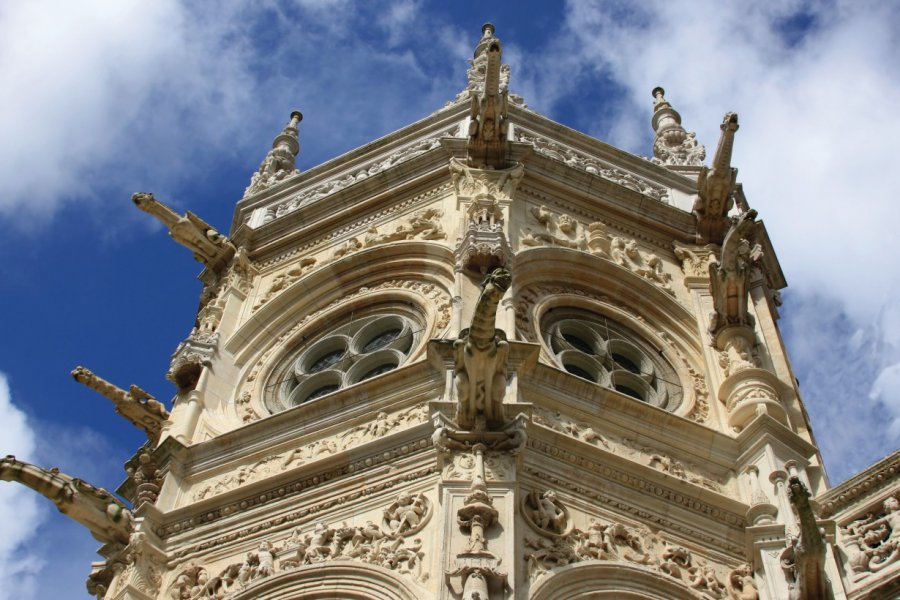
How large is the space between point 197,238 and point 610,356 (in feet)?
22.1

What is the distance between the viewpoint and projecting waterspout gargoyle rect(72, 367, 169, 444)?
54.1ft

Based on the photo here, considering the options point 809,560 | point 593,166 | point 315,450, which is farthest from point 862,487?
point 593,166

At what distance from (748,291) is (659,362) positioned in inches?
64.6

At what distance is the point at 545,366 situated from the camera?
47.7 feet

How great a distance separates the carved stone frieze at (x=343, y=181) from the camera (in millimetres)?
20500

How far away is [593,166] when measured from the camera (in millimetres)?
20406

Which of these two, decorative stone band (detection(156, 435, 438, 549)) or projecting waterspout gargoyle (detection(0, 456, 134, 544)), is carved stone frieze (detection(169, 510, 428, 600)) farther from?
projecting waterspout gargoyle (detection(0, 456, 134, 544))

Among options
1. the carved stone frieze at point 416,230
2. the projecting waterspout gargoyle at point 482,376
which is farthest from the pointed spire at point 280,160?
the projecting waterspout gargoyle at point 482,376

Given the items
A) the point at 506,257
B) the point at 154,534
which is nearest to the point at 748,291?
the point at 506,257

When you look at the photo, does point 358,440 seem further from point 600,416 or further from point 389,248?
point 389,248

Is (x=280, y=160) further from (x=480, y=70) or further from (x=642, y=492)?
(x=642, y=492)

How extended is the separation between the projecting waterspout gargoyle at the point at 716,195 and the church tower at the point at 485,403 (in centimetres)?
4

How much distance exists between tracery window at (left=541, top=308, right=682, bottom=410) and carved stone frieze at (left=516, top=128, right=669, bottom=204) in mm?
3361

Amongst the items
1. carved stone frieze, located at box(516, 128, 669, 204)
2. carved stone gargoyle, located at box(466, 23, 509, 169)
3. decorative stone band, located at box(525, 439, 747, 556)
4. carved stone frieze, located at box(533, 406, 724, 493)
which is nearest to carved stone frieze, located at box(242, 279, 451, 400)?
carved stone gargoyle, located at box(466, 23, 509, 169)
